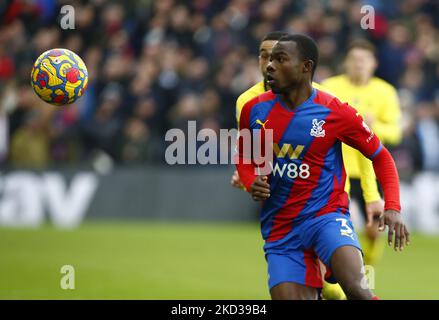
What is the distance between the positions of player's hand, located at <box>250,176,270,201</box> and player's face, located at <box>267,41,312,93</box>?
68 cm

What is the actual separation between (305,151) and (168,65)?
41.0ft

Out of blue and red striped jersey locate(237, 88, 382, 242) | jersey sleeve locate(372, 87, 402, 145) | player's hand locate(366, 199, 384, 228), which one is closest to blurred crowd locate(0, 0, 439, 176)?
jersey sleeve locate(372, 87, 402, 145)

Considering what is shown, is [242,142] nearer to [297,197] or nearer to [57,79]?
[297,197]

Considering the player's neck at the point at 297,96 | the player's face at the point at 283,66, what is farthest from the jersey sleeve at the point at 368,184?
the player's face at the point at 283,66

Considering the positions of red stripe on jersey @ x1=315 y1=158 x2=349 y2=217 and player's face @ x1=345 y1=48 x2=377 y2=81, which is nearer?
red stripe on jersey @ x1=315 y1=158 x2=349 y2=217

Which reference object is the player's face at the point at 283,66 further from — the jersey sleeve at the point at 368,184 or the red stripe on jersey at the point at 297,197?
the jersey sleeve at the point at 368,184

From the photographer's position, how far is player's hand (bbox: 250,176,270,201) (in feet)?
22.1

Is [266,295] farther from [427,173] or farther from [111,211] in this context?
[111,211]

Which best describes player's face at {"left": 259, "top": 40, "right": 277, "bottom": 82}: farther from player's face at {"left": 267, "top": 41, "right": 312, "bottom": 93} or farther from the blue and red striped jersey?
player's face at {"left": 267, "top": 41, "right": 312, "bottom": 93}

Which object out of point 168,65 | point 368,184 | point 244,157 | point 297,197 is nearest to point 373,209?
point 368,184

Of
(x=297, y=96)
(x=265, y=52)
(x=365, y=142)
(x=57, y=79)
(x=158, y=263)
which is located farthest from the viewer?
(x=158, y=263)

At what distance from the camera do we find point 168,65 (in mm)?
19344
